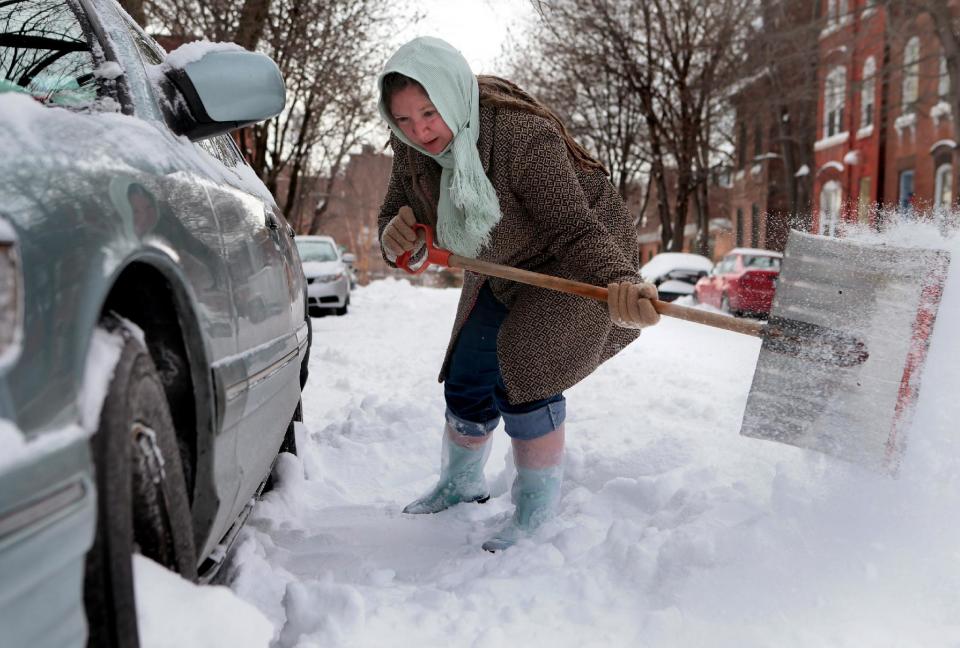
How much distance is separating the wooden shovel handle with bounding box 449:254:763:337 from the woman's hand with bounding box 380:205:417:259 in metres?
0.36

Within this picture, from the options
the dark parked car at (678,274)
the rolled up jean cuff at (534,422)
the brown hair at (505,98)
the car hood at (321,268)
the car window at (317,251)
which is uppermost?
the brown hair at (505,98)

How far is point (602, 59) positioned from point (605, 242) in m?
20.3

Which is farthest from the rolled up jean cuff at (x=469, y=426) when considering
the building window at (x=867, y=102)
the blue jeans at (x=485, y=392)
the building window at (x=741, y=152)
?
the building window at (x=741, y=152)

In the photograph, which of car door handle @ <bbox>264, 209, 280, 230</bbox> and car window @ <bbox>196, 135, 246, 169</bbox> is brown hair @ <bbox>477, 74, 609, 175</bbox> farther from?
car window @ <bbox>196, 135, 246, 169</bbox>

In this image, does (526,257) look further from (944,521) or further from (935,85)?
(935,85)

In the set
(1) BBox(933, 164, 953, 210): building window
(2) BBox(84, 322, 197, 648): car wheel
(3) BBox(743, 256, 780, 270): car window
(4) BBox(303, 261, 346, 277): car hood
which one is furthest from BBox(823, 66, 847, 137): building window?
(2) BBox(84, 322, 197, 648): car wheel

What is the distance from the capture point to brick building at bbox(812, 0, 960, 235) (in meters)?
17.2

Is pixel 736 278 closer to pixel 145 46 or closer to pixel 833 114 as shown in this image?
pixel 145 46

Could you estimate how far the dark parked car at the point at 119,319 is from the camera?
1.08 m

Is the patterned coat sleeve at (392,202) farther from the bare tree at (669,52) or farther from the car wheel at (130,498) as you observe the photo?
the bare tree at (669,52)

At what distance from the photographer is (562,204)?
2779 millimetres

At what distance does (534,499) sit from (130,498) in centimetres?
191

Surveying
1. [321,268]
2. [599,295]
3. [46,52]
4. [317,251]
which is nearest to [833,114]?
[317,251]

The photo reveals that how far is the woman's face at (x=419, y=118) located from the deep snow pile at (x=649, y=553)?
1340 mm
